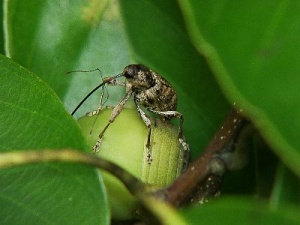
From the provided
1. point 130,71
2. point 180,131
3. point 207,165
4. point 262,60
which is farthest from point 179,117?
point 262,60

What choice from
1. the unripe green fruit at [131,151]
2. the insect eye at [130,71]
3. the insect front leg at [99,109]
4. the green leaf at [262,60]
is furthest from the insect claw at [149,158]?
the green leaf at [262,60]

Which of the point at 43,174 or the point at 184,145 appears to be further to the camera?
the point at 184,145

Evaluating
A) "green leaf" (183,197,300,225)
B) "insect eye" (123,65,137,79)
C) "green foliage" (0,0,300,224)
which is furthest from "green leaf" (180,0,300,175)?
"insect eye" (123,65,137,79)

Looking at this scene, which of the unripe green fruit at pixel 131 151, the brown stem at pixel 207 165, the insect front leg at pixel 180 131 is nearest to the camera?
the brown stem at pixel 207 165

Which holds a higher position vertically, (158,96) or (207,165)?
(207,165)

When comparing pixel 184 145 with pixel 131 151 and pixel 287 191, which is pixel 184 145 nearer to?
pixel 131 151

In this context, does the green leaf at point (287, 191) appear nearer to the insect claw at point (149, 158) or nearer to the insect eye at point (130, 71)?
the insect claw at point (149, 158)

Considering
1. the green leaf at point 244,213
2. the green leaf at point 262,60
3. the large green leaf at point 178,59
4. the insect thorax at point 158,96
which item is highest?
the green leaf at point 262,60
